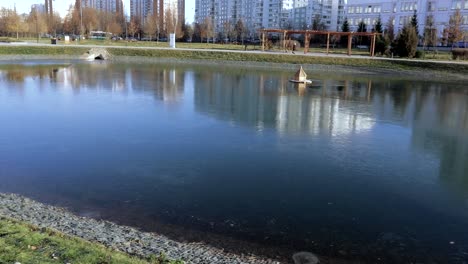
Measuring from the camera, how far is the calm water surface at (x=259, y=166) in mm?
8102

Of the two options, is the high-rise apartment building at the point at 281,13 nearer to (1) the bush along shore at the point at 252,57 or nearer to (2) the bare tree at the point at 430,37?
(2) the bare tree at the point at 430,37

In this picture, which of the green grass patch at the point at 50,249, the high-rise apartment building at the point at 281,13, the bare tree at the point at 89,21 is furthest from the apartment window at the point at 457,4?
the green grass patch at the point at 50,249

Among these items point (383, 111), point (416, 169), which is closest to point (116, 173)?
point (416, 169)

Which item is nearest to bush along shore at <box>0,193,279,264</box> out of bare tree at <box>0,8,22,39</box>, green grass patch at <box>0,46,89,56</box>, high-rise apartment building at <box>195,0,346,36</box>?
green grass patch at <box>0,46,89,56</box>

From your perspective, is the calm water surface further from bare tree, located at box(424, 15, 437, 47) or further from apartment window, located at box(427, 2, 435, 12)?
apartment window, located at box(427, 2, 435, 12)

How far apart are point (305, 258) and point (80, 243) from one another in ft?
10.8

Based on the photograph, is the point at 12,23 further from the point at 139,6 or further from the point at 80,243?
the point at 139,6

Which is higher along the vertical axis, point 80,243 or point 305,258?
point 80,243

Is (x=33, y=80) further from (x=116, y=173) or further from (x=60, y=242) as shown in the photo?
(x=60, y=242)

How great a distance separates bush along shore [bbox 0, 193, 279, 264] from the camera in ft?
19.0

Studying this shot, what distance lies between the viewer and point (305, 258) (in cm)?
700

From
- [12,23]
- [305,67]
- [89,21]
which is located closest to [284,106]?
[305,67]

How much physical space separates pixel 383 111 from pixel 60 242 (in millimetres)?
17555

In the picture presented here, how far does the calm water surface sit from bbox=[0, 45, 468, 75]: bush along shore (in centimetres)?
2037
